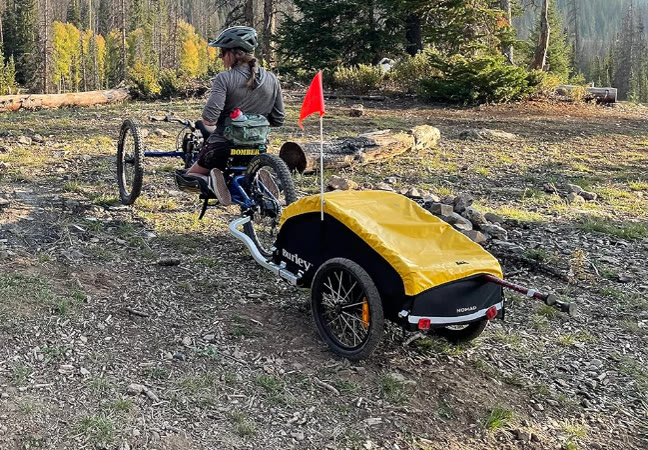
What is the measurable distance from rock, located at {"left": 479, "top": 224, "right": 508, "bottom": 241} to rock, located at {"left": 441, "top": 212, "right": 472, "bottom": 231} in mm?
366

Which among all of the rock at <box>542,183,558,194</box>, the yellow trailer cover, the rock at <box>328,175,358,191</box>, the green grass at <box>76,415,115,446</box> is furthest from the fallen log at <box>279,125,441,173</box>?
the green grass at <box>76,415,115,446</box>

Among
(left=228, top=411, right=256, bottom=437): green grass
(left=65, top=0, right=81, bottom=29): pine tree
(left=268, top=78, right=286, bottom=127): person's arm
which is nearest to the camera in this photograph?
(left=228, top=411, right=256, bottom=437): green grass

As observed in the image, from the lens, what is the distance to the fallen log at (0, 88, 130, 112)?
15562 mm

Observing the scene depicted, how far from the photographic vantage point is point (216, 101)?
5559 millimetres

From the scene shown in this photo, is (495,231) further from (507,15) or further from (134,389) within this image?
(507,15)

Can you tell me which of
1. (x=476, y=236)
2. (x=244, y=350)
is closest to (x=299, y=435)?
(x=244, y=350)

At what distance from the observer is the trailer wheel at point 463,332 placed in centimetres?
440

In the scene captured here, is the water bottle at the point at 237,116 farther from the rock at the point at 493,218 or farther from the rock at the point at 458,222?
the rock at the point at 493,218

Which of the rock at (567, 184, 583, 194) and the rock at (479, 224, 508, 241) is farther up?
the rock at (567, 184, 583, 194)

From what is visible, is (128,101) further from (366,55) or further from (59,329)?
(59,329)

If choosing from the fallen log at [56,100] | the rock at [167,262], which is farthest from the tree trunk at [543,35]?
the rock at [167,262]

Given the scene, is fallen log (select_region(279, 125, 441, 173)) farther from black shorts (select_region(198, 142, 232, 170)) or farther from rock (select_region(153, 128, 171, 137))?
black shorts (select_region(198, 142, 232, 170))

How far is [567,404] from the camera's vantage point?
4.14 metres

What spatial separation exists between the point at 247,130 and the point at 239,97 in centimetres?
31
